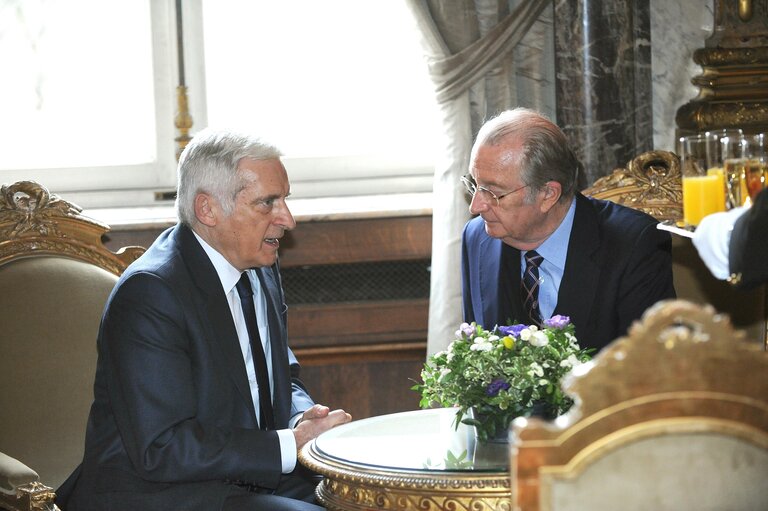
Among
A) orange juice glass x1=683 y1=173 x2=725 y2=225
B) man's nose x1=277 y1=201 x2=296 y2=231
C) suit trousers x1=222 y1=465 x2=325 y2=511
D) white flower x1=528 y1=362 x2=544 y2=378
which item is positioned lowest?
suit trousers x1=222 y1=465 x2=325 y2=511

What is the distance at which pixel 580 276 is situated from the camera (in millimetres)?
3439

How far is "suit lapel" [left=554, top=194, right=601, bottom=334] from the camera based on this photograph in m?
3.42

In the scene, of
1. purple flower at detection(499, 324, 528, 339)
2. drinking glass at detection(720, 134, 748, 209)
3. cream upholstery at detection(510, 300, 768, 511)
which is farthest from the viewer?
purple flower at detection(499, 324, 528, 339)

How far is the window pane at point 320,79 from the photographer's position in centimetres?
515

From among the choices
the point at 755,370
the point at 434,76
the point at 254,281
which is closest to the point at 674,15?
the point at 434,76

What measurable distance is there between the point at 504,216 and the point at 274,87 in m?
2.03

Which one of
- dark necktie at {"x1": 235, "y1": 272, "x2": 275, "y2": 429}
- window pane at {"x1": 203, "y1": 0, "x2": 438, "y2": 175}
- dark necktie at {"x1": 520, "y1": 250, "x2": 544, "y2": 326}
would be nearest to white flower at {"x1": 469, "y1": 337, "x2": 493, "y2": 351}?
dark necktie at {"x1": 235, "y1": 272, "x2": 275, "y2": 429}

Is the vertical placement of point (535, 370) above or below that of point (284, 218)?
below

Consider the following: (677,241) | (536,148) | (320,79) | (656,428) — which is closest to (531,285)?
(536,148)

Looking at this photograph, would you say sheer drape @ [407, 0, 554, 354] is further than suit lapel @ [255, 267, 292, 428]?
Yes

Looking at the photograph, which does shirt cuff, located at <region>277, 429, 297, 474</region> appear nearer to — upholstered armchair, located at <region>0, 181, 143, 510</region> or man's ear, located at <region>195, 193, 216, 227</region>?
man's ear, located at <region>195, 193, 216, 227</region>

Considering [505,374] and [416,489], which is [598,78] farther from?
[416,489]

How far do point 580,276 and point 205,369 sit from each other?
1.17 meters

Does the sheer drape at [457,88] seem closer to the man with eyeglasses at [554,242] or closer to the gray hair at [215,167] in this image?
the man with eyeglasses at [554,242]
